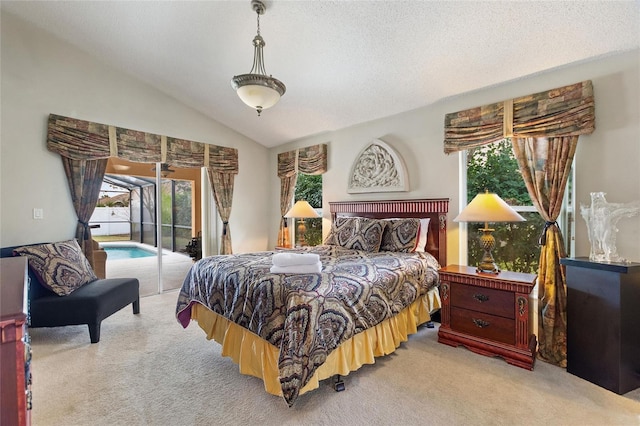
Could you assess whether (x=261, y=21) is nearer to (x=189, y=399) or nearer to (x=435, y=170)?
(x=435, y=170)

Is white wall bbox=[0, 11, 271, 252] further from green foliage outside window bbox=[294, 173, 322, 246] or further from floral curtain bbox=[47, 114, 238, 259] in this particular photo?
green foliage outside window bbox=[294, 173, 322, 246]

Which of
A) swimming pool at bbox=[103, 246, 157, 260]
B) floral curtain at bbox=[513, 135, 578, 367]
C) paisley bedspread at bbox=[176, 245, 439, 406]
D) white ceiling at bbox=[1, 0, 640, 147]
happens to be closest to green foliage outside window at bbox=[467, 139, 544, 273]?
floral curtain at bbox=[513, 135, 578, 367]

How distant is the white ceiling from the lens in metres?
2.17

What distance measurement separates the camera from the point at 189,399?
6.21 feet

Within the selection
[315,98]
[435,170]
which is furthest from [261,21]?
[435,170]

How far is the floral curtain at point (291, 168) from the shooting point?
4.67 meters

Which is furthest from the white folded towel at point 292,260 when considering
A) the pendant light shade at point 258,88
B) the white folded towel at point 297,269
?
the pendant light shade at point 258,88

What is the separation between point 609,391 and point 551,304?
65cm

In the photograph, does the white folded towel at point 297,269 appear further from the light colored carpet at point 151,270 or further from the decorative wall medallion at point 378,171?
the light colored carpet at point 151,270

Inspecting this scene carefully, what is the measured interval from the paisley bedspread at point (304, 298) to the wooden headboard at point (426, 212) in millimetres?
554

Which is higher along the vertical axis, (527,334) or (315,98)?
(315,98)

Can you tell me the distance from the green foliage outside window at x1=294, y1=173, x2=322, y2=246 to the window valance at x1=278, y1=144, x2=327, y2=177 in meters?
0.26

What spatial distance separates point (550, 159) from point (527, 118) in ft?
1.43

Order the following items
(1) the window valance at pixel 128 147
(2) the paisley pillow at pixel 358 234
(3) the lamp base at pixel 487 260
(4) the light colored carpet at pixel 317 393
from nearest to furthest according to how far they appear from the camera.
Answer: (4) the light colored carpet at pixel 317 393
(3) the lamp base at pixel 487 260
(2) the paisley pillow at pixel 358 234
(1) the window valance at pixel 128 147
